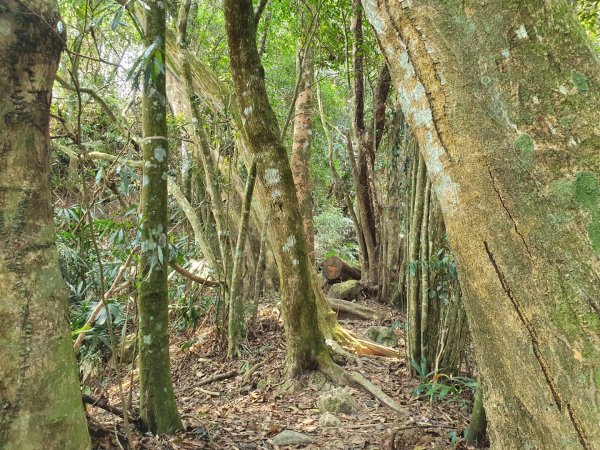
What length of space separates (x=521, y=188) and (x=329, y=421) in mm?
2959

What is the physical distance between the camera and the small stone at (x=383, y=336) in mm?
6162

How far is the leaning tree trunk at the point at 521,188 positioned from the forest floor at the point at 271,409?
1967 millimetres

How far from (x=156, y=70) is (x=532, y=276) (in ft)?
6.06

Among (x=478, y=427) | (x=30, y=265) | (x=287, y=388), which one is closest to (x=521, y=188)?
(x=30, y=265)

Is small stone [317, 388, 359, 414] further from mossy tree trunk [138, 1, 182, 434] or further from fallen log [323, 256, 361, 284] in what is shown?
fallen log [323, 256, 361, 284]

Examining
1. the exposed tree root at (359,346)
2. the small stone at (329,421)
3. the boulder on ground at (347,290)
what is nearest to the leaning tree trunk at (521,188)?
the small stone at (329,421)

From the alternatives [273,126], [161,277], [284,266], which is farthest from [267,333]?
[161,277]

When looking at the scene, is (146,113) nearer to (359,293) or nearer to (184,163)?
(184,163)

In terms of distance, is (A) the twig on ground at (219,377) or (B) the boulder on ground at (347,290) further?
(B) the boulder on ground at (347,290)

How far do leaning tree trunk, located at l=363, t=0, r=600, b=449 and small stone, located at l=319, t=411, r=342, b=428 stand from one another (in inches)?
93.1

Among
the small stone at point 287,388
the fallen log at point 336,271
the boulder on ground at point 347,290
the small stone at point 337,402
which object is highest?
the fallen log at point 336,271

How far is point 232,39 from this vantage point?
14.4 feet

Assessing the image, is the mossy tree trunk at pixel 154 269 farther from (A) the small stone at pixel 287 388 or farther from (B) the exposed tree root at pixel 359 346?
(B) the exposed tree root at pixel 359 346

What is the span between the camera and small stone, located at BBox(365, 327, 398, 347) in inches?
243
